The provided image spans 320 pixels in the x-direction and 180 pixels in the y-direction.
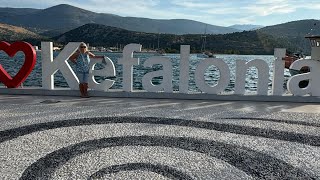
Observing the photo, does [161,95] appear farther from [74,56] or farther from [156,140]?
[156,140]

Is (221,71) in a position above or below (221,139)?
above

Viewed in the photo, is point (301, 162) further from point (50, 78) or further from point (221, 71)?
point (50, 78)

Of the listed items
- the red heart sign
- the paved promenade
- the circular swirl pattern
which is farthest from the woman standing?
the circular swirl pattern

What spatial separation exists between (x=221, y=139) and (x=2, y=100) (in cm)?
700

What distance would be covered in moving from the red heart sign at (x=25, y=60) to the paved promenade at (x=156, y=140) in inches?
56.6

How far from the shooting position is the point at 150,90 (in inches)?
453

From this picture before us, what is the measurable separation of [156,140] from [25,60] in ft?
21.5

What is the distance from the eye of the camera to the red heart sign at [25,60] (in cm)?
1130

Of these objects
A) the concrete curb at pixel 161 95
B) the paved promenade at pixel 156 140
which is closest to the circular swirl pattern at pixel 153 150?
the paved promenade at pixel 156 140

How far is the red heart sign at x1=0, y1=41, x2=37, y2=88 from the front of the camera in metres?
11.3

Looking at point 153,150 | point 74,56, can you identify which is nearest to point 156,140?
point 153,150

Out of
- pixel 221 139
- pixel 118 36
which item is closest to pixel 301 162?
pixel 221 139

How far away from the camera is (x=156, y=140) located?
659 centimetres

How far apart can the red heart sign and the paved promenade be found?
1.44 m
